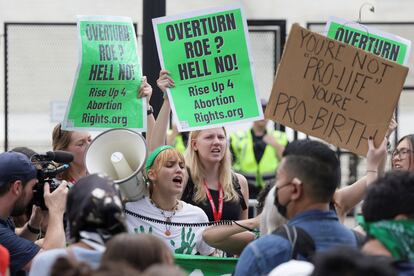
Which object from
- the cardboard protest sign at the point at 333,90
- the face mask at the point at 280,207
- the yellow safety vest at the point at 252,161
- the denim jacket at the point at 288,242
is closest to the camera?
the denim jacket at the point at 288,242

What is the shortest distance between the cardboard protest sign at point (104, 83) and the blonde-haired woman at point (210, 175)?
18 centimetres

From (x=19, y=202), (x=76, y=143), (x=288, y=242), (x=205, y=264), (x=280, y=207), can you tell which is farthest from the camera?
(x=76, y=143)

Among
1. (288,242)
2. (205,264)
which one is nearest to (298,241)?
(288,242)

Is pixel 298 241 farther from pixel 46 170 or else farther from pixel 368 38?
pixel 368 38

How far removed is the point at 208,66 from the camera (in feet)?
24.6

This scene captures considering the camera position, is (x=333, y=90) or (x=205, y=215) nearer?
(x=333, y=90)

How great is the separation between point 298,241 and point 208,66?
2.80 metres

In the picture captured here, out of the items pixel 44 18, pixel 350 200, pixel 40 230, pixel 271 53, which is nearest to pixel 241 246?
pixel 350 200

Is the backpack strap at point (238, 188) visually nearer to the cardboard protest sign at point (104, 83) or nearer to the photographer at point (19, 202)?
the cardboard protest sign at point (104, 83)

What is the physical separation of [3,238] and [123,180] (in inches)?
38.4

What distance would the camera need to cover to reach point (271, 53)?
513 inches

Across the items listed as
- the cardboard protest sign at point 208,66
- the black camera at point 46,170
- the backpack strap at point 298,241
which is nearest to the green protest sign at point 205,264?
the black camera at point 46,170

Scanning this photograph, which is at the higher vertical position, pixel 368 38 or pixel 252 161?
pixel 368 38

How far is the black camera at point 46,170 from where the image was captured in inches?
238
